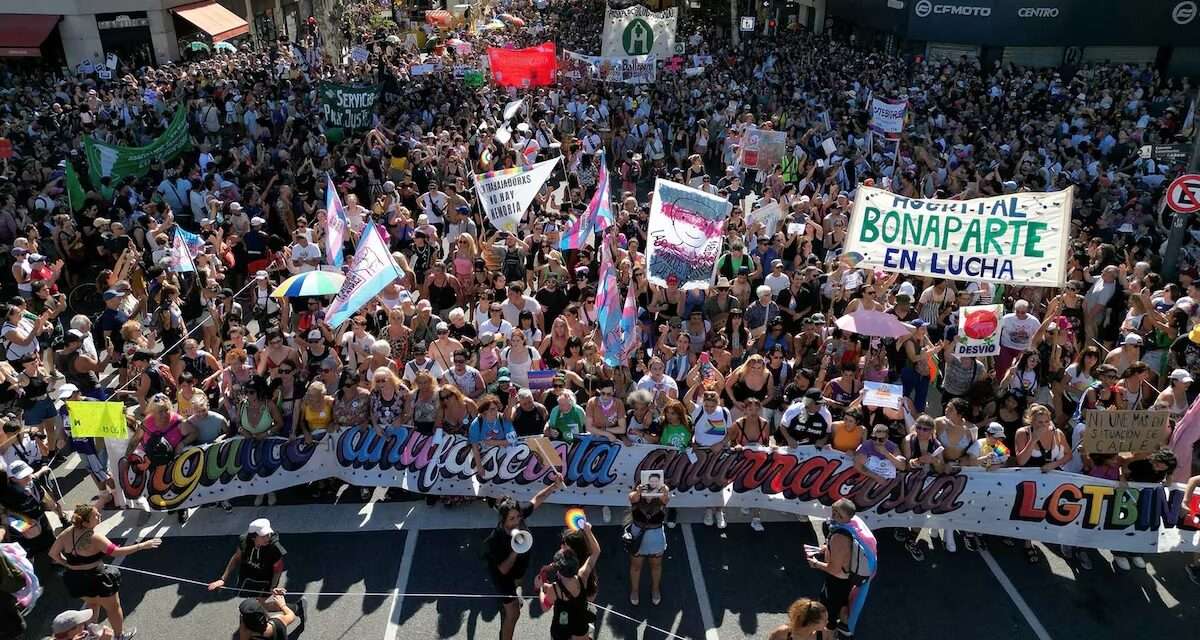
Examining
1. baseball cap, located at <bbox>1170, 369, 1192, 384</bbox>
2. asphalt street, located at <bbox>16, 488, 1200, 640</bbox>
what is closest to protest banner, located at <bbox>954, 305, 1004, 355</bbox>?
baseball cap, located at <bbox>1170, 369, 1192, 384</bbox>

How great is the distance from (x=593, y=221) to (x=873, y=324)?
4.58m

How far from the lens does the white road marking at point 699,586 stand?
21.9 feet

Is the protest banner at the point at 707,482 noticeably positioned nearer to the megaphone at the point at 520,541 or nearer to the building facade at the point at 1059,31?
the megaphone at the point at 520,541

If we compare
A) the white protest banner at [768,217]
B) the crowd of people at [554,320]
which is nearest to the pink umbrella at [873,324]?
the crowd of people at [554,320]

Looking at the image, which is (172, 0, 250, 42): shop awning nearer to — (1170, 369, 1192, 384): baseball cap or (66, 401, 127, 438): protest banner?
(66, 401, 127, 438): protest banner

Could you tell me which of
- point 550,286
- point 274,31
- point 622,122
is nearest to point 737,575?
point 550,286

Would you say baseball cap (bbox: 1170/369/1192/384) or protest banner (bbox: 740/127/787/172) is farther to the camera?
protest banner (bbox: 740/127/787/172)

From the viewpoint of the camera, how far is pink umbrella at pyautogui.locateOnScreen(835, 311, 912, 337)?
27.7ft

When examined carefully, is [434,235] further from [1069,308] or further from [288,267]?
[1069,308]

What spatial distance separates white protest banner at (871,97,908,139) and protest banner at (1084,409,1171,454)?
10.6m

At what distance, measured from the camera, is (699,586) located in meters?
7.16

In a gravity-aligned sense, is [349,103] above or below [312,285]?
above

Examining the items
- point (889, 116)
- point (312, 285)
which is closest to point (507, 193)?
point (312, 285)

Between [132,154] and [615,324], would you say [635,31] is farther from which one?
[615,324]
